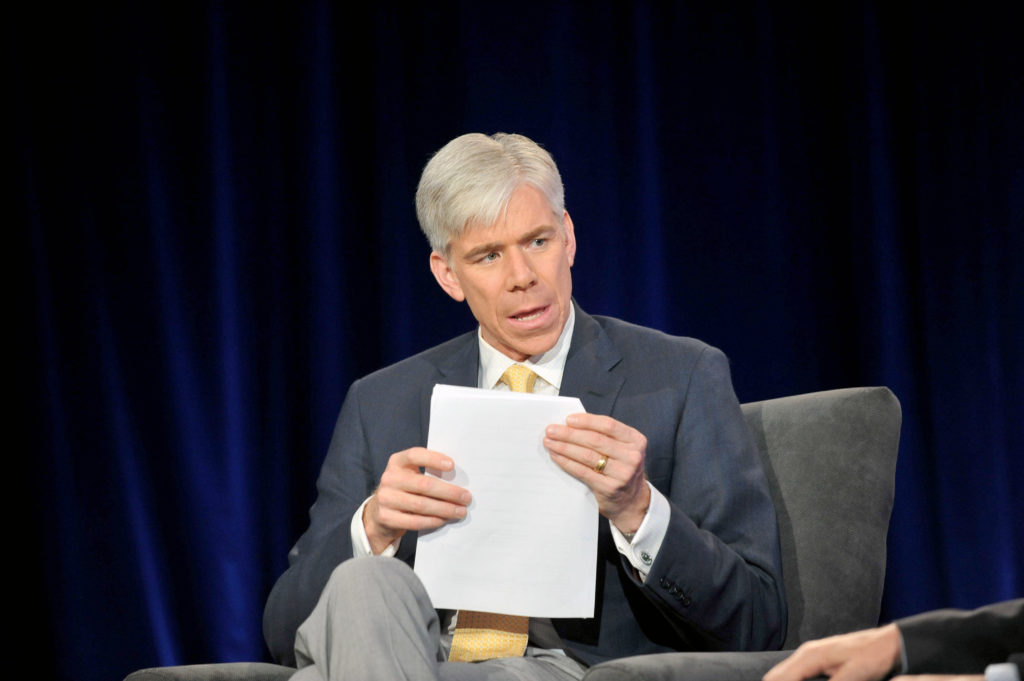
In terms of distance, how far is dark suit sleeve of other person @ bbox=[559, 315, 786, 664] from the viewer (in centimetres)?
180

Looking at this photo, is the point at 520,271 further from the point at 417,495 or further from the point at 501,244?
the point at 417,495

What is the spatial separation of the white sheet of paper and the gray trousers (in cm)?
14

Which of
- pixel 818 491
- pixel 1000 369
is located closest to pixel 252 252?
pixel 818 491

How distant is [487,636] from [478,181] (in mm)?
821

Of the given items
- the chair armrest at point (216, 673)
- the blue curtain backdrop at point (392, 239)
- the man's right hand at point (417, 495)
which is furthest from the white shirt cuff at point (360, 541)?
the blue curtain backdrop at point (392, 239)

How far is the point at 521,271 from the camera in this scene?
2084mm

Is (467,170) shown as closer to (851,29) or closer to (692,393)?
(692,393)

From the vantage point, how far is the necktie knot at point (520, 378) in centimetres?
213

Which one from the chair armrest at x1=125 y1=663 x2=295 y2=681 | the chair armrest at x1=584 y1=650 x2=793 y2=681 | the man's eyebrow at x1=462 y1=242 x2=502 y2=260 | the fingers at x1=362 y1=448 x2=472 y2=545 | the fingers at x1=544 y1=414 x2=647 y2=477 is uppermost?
the man's eyebrow at x1=462 y1=242 x2=502 y2=260

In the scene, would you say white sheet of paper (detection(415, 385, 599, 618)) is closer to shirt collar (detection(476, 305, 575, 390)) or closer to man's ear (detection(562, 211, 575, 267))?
shirt collar (detection(476, 305, 575, 390))

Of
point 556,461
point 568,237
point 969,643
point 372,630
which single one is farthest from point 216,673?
point 969,643

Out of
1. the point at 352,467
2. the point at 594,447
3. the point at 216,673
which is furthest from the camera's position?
the point at 352,467

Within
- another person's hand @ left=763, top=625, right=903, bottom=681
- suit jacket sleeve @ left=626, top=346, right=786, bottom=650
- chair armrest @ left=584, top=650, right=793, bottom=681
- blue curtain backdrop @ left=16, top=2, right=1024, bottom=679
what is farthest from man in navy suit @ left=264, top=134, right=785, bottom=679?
blue curtain backdrop @ left=16, top=2, right=1024, bottom=679

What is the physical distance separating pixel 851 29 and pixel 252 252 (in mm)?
1871
